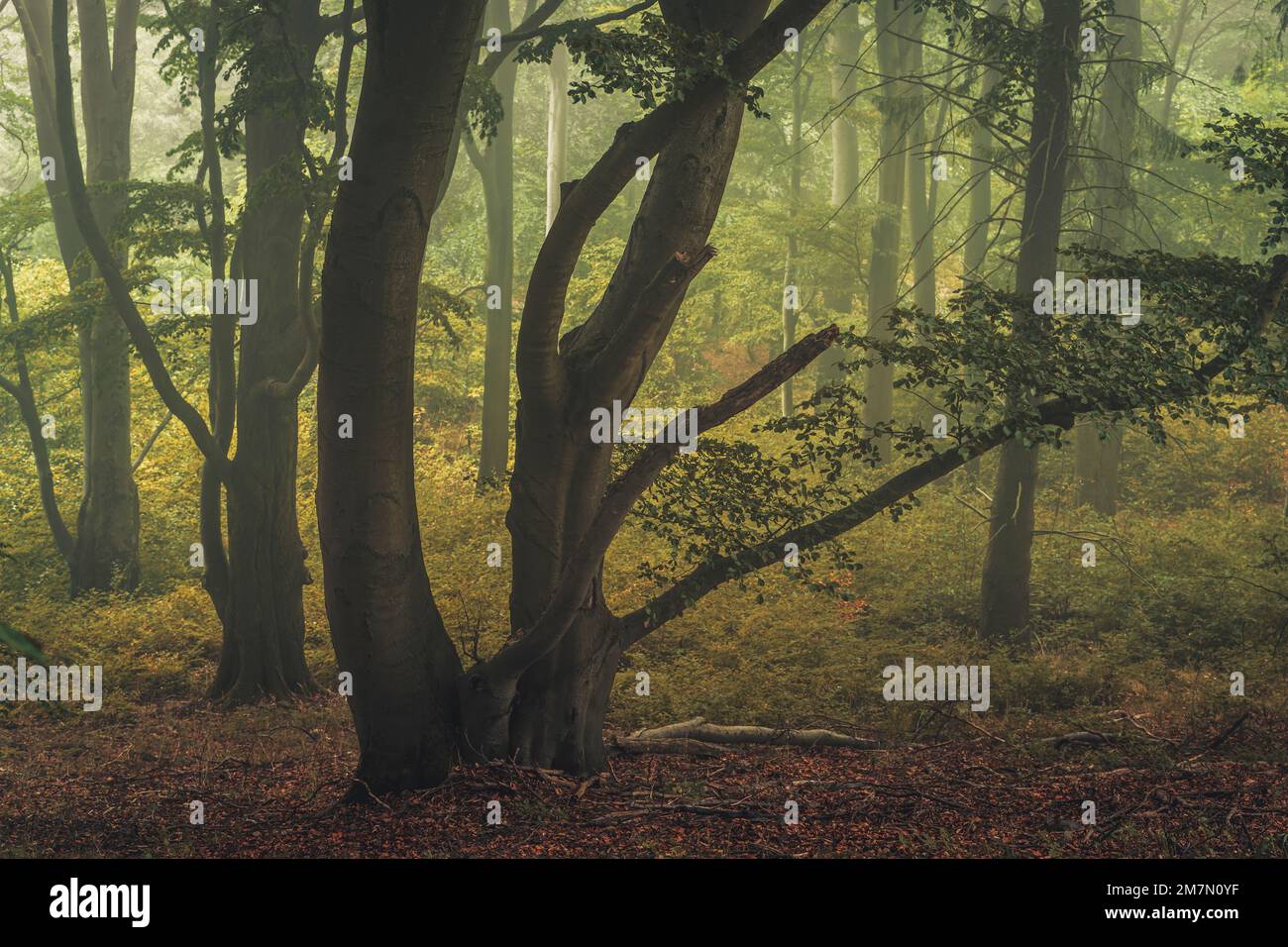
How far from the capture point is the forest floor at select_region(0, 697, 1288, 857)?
642cm

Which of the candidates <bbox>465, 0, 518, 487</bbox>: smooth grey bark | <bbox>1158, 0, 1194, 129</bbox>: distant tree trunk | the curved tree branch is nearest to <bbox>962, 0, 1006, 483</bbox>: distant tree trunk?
<bbox>1158, 0, 1194, 129</bbox>: distant tree trunk

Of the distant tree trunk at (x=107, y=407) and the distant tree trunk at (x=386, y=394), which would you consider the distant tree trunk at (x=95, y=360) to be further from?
the distant tree trunk at (x=386, y=394)

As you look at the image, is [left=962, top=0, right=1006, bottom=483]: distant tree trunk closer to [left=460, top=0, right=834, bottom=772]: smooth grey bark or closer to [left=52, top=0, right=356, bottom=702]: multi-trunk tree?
[left=52, top=0, right=356, bottom=702]: multi-trunk tree

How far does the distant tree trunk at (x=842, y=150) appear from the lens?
A: 22.7 m

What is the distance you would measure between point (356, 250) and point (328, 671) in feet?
25.2

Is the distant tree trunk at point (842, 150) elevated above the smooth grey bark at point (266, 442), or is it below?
above

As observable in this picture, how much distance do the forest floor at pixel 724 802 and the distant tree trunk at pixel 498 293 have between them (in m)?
10.6

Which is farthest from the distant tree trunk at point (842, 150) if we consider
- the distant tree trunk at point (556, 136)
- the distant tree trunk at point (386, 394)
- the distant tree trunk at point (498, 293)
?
the distant tree trunk at point (386, 394)

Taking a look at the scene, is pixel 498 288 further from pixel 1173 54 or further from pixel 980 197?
pixel 1173 54

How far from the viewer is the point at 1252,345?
698cm

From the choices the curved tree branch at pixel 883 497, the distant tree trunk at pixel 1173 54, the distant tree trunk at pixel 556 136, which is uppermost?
the distant tree trunk at pixel 1173 54
